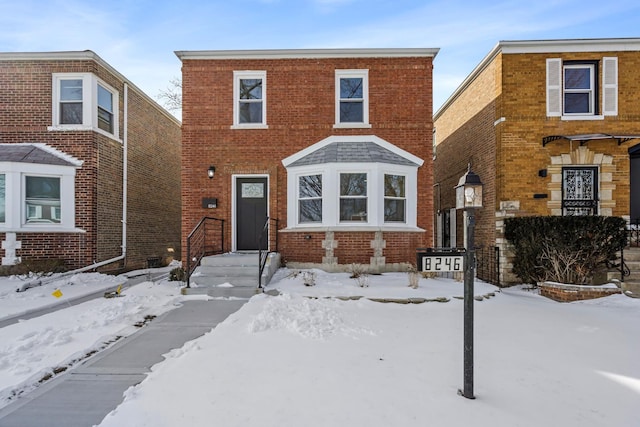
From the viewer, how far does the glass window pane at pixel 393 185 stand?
29.7ft

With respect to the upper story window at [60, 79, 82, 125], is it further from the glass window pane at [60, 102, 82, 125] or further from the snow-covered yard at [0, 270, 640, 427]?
the snow-covered yard at [0, 270, 640, 427]

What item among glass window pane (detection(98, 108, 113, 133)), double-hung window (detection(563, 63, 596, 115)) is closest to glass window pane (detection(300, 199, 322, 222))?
glass window pane (detection(98, 108, 113, 133))

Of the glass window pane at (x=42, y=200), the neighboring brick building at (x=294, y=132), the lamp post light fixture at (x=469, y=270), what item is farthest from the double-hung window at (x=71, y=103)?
the lamp post light fixture at (x=469, y=270)

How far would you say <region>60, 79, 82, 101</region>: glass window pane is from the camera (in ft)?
32.0

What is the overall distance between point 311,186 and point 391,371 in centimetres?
626

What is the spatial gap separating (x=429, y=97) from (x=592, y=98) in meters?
4.87

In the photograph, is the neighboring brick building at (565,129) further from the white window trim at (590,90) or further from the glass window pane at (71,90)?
the glass window pane at (71,90)

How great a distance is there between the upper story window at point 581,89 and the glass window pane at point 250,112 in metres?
8.60

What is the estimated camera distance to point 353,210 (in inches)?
354

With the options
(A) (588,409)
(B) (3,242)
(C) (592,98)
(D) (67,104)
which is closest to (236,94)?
(D) (67,104)

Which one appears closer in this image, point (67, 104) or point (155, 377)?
point (155, 377)

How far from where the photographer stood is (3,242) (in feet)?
29.5

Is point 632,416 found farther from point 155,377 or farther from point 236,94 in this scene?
point 236,94

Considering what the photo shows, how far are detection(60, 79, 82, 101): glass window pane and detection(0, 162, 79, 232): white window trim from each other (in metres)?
2.21
